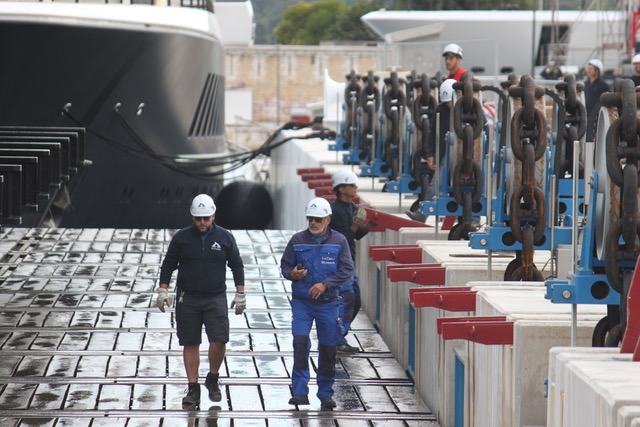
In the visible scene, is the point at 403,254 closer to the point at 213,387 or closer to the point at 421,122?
the point at 213,387

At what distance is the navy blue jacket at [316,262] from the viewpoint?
9031 mm

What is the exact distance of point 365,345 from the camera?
38.6ft

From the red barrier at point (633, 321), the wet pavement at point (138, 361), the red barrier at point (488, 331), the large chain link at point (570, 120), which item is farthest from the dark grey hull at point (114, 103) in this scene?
the red barrier at point (633, 321)

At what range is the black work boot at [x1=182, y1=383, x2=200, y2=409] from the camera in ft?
29.8

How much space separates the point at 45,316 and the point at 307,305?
469 cm

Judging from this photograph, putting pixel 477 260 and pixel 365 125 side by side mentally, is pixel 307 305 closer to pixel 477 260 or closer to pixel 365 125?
pixel 477 260

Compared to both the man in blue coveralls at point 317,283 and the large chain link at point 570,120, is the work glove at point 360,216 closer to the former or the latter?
the man in blue coveralls at point 317,283

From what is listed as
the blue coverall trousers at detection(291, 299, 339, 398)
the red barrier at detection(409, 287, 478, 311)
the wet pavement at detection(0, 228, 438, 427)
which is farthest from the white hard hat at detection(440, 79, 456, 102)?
the red barrier at detection(409, 287, 478, 311)

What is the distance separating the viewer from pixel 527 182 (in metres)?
8.59

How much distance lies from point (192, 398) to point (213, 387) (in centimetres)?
28

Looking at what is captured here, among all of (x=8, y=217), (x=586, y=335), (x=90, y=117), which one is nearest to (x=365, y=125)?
(x=90, y=117)

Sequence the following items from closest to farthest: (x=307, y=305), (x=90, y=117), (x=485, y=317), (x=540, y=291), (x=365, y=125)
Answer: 1. (x=485, y=317)
2. (x=540, y=291)
3. (x=307, y=305)
4. (x=365, y=125)
5. (x=90, y=117)

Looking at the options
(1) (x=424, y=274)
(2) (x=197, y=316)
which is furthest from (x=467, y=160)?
(2) (x=197, y=316)

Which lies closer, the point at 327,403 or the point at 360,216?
the point at 327,403
